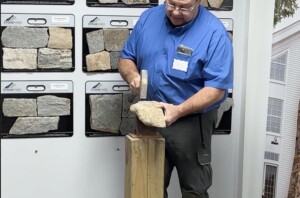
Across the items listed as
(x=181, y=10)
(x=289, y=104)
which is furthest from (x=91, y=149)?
(x=289, y=104)

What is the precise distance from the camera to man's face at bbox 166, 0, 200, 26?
1773 millimetres

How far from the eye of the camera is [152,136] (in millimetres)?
1699

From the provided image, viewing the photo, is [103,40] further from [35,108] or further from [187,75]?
[187,75]

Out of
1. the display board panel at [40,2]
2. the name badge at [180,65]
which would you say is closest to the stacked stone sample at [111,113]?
the display board panel at [40,2]

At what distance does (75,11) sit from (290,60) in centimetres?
112

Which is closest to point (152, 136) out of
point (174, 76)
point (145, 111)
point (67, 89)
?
point (145, 111)

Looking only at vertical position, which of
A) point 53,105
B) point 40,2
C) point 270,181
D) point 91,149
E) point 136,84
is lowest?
point 270,181

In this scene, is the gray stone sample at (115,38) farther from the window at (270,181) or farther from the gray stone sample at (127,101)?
the window at (270,181)

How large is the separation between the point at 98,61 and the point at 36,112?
0.38 metres

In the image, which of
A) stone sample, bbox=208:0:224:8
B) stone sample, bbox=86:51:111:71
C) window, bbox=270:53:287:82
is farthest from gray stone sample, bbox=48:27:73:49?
window, bbox=270:53:287:82

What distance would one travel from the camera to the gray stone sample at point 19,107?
7.33ft

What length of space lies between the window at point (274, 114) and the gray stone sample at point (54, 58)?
1.07 meters

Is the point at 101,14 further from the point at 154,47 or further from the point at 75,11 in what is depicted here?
the point at 154,47

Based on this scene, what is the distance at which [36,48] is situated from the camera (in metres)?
2.21
